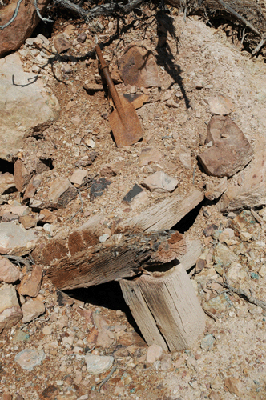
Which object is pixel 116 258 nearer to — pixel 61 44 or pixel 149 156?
pixel 149 156

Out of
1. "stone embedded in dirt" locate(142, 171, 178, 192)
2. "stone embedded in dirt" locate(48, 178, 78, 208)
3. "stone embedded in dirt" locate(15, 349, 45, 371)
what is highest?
"stone embedded in dirt" locate(142, 171, 178, 192)

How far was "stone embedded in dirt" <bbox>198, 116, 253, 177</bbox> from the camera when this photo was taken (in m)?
2.84

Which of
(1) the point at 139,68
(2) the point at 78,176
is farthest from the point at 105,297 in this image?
(1) the point at 139,68

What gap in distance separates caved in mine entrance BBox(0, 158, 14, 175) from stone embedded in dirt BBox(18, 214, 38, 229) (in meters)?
0.74

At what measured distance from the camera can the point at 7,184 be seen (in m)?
3.23

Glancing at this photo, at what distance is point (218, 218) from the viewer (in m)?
2.89

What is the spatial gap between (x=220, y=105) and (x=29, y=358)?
2.71 meters

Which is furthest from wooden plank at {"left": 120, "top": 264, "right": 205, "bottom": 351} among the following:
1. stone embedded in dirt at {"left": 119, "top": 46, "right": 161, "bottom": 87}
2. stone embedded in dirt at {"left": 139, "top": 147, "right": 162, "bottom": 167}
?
stone embedded in dirt at {"left": 119, "top": 46, "right": 161, "bottom": 87}

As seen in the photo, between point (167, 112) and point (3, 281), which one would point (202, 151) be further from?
point (3, 281)

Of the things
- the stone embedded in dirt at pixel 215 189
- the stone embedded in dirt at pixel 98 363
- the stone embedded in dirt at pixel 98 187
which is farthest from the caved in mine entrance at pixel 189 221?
the stone embedded in dirt at pixel 98 363

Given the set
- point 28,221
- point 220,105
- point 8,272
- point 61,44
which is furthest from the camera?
point 61,44

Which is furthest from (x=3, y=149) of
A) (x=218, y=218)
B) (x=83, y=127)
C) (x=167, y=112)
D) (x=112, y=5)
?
(x=218, y=218)

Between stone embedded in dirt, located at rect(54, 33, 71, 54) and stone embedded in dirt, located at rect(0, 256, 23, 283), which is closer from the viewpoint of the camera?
stone embedded in dirt, located at rect(0, 256, 23, 283)

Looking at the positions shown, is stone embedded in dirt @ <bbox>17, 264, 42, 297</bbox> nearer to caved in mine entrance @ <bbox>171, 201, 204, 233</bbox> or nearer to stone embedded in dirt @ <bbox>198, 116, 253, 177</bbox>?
caved in mine entrance @ <bbox>171, 201, 204, 233</bbox>
